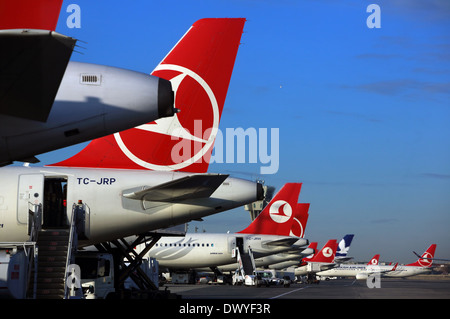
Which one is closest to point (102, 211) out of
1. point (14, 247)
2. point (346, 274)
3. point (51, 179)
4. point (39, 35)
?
point (51, 179)

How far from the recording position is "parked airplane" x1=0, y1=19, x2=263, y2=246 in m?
22.2

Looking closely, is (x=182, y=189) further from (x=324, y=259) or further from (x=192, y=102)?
(x=324, y=259)

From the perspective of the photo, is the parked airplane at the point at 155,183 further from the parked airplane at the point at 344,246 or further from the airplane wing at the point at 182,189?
the parked airplane at the point at 344,246

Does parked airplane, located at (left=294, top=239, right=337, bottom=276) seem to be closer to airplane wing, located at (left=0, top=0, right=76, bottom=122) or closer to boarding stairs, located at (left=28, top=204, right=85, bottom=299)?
boarding stairs, located at (left=28, top=204, right=85, bottom=299)

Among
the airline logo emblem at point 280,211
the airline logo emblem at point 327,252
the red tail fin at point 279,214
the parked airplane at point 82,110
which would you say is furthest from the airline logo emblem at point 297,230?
the parked airplane at point 82,110

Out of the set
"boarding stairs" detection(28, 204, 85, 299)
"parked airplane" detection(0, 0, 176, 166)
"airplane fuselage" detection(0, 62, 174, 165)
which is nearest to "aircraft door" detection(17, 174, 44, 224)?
"boarding stairs" detection(28, 204, 85, 299)

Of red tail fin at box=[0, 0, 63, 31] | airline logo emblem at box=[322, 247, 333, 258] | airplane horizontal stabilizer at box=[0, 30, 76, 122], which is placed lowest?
airline logo emblem at box=[322, 247, 333, 258]

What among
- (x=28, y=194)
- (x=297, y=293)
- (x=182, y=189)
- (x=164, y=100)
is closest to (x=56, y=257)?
(x=28, y=194)

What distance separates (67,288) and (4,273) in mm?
4173

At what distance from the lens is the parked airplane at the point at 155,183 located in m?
22.2

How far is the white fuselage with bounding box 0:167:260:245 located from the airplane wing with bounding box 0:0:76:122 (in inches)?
457

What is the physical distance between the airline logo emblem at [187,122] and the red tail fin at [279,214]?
44.2m

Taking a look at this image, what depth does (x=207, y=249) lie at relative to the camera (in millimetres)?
66688

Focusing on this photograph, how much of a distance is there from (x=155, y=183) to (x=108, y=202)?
1.79 m
